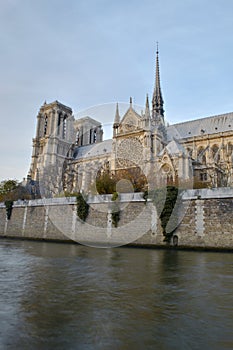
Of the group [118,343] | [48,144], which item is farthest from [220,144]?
[118,343]

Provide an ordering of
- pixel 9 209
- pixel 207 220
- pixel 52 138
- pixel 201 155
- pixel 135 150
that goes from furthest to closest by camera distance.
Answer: pixel 52 138 → pixel 135 150 → pixel 201 155 → pixel 9 209 → pixel 207 220

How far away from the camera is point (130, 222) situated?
15.1 meters

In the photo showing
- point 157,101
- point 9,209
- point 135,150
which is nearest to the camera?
point 9,209

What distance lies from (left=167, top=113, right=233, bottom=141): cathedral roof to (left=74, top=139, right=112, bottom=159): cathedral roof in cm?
1092

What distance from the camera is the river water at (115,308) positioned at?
10.4 ft

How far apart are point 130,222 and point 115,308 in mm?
10764

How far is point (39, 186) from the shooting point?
1437 inches

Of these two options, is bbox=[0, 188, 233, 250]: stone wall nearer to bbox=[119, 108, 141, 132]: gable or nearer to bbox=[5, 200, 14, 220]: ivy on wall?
bbox=[5, 200, 14, 220]: ivy on wall

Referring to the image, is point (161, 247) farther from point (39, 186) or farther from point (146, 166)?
point (39, 186)

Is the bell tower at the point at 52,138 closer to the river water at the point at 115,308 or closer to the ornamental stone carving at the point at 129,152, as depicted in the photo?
the ornamental stone carving at the point at 129,152

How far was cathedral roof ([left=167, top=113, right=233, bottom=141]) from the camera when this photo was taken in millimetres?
33594

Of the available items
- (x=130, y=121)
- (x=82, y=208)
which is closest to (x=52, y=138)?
(x=130, y=121)

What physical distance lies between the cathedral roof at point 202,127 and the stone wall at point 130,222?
21770mm

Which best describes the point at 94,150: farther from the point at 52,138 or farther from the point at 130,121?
the point at 130,121
